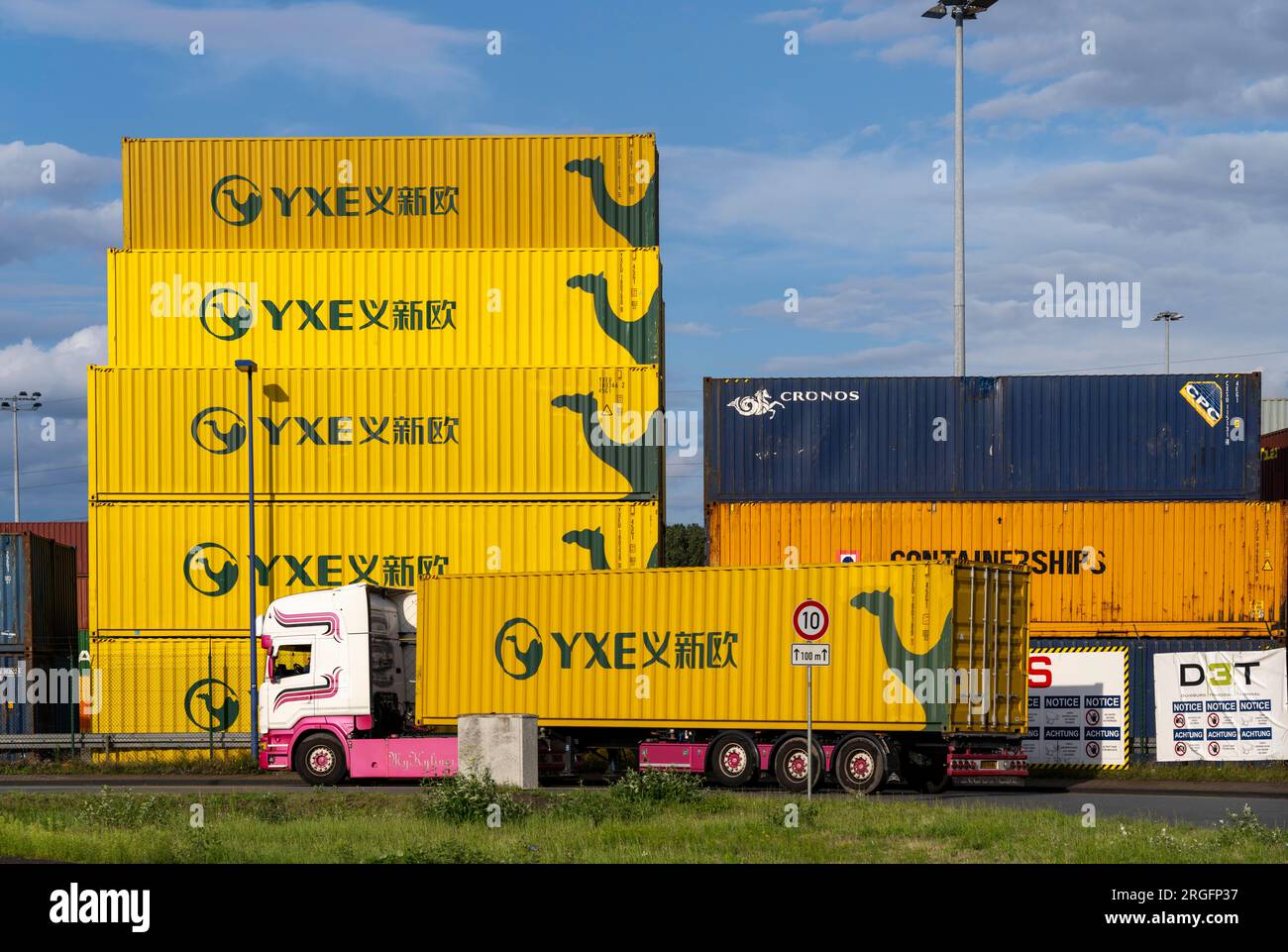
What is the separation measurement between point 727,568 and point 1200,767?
33.6ft

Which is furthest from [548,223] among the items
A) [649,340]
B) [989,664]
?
[989,664]

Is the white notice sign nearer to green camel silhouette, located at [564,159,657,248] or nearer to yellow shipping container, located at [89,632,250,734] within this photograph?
green camel silhouette, located at [564,159,657,248]

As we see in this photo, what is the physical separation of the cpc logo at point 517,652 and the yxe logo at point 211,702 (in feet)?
28.6

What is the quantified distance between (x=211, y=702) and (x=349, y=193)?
462 inches

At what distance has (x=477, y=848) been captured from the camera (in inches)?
593

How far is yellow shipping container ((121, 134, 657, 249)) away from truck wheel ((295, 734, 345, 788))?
1219 centimetres

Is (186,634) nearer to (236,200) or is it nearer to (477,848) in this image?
(236,200)

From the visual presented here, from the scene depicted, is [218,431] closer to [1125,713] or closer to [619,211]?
[619,211]

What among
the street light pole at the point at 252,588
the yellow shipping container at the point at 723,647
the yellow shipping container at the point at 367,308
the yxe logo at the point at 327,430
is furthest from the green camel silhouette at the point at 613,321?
the yellow shipping container at the point at 723,647

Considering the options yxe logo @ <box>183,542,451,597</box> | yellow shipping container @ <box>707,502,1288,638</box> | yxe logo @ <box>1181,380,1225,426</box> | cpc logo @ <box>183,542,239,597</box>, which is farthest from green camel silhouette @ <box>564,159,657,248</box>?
yxe logo @ <box>1181,380,1225,426</box>

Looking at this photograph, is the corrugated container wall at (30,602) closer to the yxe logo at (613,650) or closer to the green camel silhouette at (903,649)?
the yxe logo at (613,650)

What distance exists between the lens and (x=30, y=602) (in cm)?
3419
